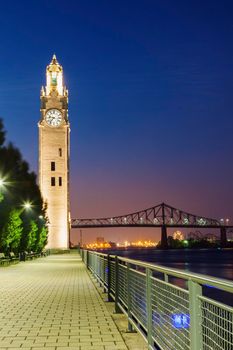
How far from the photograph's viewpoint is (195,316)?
195 inches

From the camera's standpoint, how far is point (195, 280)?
5047 mm

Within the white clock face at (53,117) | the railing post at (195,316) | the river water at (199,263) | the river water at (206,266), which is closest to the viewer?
the railing post at (195,316)

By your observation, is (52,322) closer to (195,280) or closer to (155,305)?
(155,305)

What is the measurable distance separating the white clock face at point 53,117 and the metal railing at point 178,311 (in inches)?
Answer: 4069

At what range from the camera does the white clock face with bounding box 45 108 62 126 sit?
11238 centimetres

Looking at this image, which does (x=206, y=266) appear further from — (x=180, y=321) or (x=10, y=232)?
(x=180, y=321)

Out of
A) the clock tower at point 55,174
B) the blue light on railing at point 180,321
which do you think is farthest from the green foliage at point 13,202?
the clock tower at point 55,174

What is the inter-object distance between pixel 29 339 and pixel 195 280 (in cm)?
484

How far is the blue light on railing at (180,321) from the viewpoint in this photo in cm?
543

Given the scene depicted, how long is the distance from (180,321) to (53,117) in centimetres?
10929

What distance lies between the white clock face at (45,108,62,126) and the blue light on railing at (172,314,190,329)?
107m

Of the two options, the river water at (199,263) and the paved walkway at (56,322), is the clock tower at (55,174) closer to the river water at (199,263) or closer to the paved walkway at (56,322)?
the river water at (199,263)

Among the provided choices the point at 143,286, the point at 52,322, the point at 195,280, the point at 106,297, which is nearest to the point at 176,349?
the point at 195,280

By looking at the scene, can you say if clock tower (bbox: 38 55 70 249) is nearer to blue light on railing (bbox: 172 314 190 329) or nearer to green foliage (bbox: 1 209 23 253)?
green foliage (bbox: 1 209 23 253)
